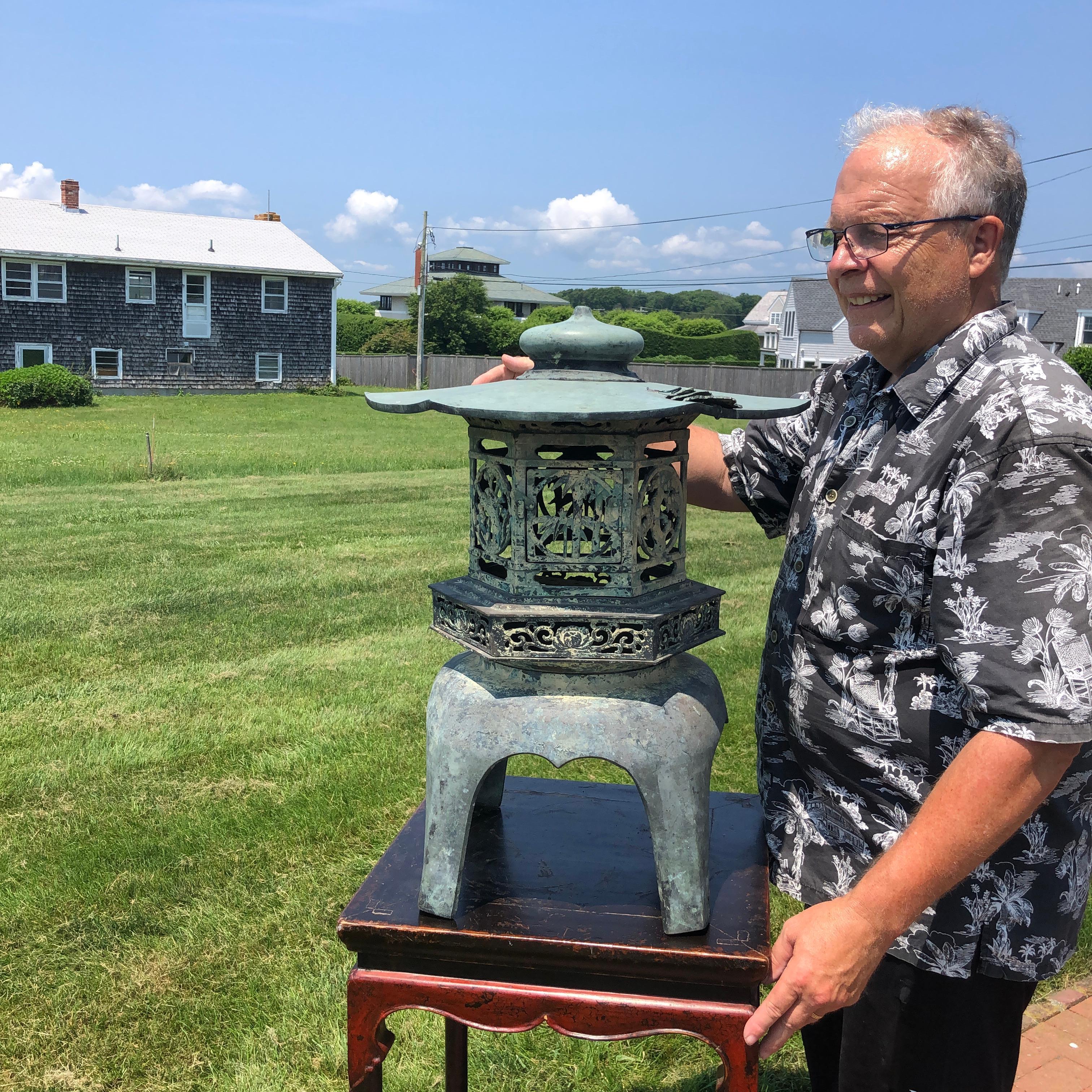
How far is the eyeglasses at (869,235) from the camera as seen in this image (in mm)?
1792

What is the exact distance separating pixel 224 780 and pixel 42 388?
75.8 feet

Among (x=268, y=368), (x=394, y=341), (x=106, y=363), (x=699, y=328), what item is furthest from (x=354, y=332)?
(x=106, y=363)

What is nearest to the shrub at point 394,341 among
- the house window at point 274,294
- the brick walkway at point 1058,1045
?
the house window at point 274,294

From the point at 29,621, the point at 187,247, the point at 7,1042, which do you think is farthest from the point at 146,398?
the point at 7,1042

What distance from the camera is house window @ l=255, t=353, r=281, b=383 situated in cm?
3272

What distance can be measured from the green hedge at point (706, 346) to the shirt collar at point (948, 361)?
52.4 meters

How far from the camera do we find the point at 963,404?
1.77m

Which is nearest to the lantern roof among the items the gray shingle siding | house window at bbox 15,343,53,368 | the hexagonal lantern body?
the hexagonal lantern body

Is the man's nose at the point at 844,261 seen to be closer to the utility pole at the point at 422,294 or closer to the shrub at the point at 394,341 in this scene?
the utility pole at the point at 422,294

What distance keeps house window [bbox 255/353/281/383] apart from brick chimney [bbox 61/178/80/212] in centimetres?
698

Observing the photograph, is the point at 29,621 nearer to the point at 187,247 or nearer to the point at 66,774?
the point at 66,774

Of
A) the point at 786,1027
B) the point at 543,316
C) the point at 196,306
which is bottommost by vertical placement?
the point at 786,1027

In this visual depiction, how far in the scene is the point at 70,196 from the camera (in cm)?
3188

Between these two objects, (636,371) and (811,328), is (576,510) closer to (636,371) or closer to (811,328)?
(636,371)
